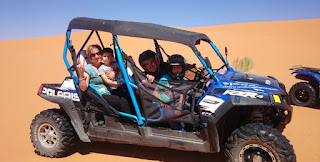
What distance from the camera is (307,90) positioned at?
728cm

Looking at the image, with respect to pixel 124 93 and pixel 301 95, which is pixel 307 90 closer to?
pixel 301 95

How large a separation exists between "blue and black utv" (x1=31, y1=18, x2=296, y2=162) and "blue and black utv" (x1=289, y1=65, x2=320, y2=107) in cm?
333

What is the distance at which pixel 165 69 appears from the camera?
4.73m

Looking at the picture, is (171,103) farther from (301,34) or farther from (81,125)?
(301,34)

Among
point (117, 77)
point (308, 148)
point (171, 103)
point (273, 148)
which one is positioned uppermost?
point (117, 77)

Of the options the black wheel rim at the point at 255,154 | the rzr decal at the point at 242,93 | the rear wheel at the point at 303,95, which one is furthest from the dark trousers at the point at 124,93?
the rear wheel at the point at 303,95

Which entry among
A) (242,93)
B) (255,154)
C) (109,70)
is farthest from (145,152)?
(242,93)

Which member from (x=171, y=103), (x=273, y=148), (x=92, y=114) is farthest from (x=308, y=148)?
(x=92, y=114)

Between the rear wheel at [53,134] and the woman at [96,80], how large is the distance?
28.3 inches

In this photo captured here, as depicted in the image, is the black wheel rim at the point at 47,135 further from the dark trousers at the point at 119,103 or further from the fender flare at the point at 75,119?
the dark trousers at the point at 119,103

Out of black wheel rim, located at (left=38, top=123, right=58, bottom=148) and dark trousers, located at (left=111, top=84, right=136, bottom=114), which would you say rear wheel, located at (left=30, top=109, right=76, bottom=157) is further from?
dark trousers, located at (left=111, top=84, right=136, bottom=114)

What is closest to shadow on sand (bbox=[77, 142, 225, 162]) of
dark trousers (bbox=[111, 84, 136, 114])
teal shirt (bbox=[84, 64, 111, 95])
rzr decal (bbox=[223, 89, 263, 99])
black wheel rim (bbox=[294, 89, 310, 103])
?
dark trousers (bbox=[111, 84, 136, 114])

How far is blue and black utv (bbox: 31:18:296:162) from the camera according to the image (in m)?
3.43

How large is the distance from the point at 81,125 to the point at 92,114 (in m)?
0.22
